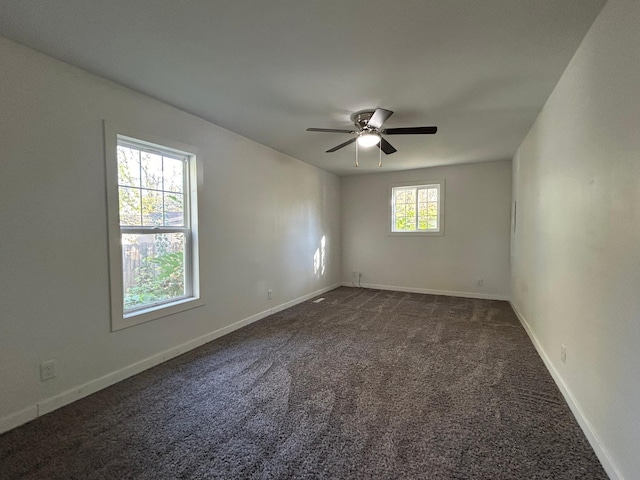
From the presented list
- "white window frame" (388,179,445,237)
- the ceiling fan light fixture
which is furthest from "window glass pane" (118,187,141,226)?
"white window frame" (388,179,445,237)

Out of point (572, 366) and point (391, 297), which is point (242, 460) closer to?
point (572, 366)

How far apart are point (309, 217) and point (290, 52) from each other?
11.5 ft

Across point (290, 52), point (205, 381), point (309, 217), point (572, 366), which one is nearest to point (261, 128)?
point (290, 52)

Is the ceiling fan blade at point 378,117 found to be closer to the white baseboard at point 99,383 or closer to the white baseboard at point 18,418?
the white baseboard at point 99,383

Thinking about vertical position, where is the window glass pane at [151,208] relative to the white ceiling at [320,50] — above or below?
below

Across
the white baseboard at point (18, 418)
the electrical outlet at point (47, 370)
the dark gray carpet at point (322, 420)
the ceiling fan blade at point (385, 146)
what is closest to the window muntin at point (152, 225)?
the electrical outlet at point (47, 370)

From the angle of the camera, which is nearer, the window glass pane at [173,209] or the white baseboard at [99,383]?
the white baseboard at [99,383]

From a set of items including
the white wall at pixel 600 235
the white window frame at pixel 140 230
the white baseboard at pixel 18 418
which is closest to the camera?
the white wall at pixel 600 235

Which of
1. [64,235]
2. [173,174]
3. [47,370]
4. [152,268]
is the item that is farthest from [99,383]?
[173,174]

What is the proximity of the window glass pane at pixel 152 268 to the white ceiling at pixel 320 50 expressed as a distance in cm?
132

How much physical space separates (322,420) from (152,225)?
7.44 feet

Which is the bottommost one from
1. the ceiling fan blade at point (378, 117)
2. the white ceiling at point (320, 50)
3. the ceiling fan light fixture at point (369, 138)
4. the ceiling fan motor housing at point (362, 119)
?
the ceiling fan light fixture at point (369, 138)

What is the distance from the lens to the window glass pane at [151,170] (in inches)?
110

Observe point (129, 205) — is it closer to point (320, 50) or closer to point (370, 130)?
point (320, 50)
